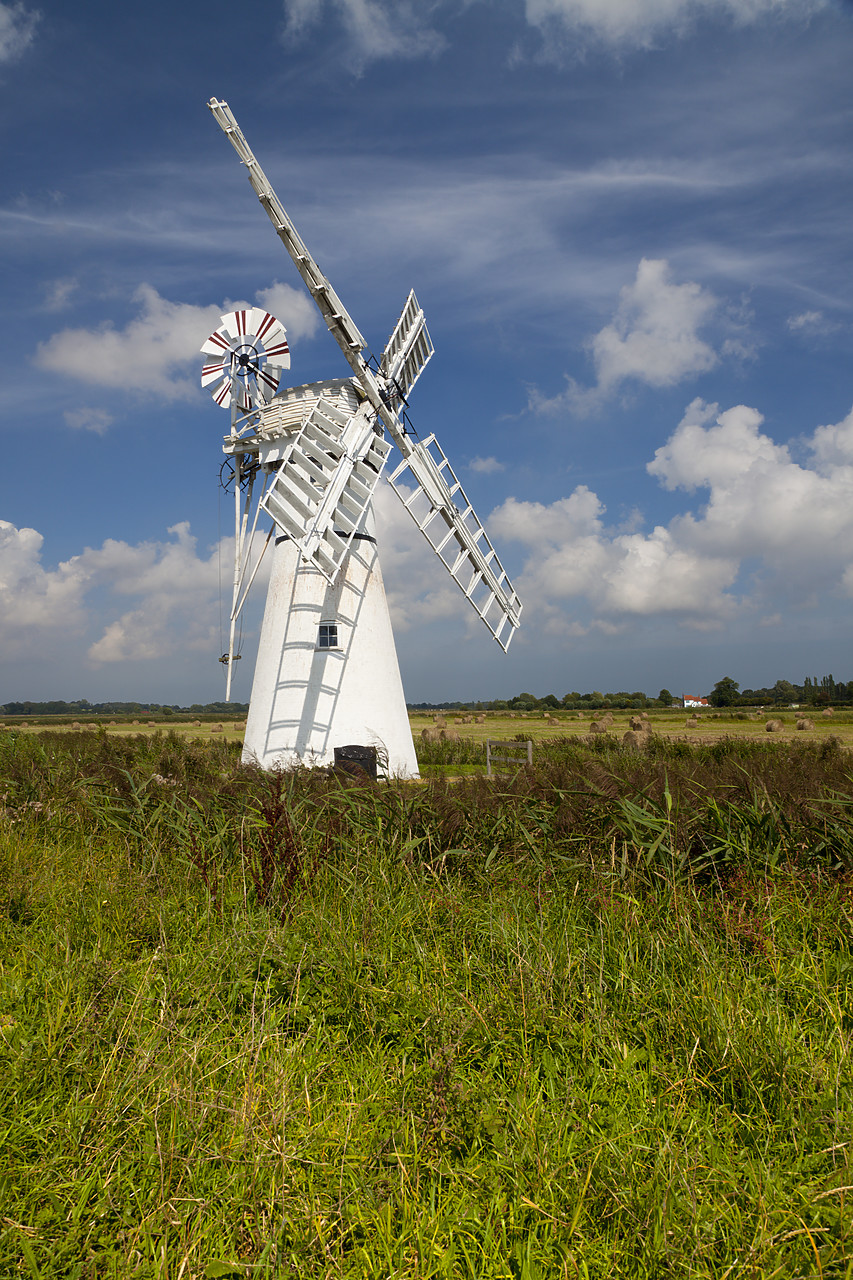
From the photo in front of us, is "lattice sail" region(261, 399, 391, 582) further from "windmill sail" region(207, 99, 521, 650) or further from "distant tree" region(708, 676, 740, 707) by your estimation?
"distant tree" region(708, 676, 740, 707)

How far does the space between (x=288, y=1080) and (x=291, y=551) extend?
51.7 feet

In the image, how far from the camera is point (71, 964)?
3656 mm

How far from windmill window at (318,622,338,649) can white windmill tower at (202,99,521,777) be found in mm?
25

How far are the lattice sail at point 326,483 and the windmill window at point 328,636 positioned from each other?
4.14 feet

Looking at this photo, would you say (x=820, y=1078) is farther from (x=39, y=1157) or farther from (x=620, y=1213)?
(x=39, y=1157)

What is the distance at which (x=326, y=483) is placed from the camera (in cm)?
1711

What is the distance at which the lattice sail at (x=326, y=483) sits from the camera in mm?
15992

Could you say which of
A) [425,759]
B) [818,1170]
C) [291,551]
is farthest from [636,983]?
[425,759]

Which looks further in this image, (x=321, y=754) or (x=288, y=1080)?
(x=321, y=754)

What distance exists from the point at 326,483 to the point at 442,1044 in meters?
15.5

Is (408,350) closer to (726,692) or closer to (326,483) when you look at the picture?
(326,483)

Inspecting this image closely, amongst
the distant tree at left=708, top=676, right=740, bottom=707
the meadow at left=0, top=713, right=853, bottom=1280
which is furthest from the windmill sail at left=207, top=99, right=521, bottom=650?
the distant tree at left=708, top=676, right=740, bottom=707

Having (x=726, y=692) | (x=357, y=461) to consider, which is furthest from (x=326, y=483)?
(x=726, y=692)

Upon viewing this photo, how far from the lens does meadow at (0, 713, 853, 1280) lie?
2.11m
